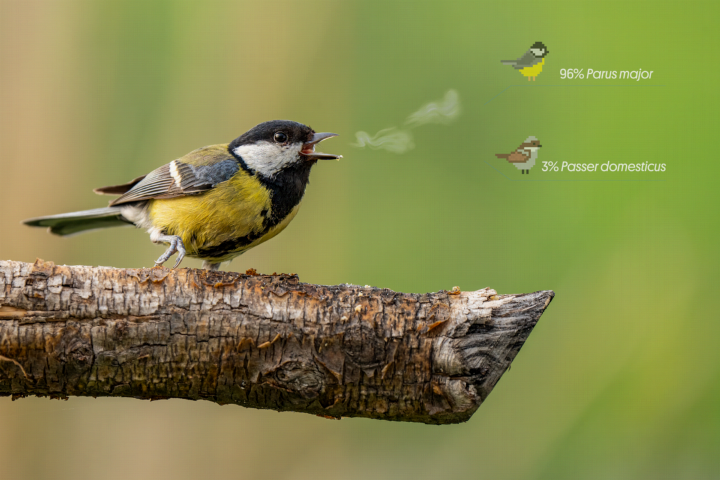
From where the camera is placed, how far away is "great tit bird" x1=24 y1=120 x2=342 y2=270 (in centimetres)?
263

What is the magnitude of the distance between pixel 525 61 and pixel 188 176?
88.9 inches

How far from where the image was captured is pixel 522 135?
12.6 feet

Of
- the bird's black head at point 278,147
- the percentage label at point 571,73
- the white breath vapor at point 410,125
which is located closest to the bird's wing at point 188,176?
the bird's black head at point 278,147

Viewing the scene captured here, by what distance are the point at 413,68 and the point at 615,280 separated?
196 cm

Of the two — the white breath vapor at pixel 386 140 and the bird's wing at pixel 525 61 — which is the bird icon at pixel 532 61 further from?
the white breath vapor at pixel 386 140

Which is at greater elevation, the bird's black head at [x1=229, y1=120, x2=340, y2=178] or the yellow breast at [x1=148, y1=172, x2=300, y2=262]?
the bird's black head at [x1=229, y1=120, x2=340, y2=178]

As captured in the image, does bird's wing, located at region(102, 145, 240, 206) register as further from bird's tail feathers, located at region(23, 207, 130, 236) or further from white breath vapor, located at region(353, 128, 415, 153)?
white breath vapor, located at region(353, 128, 415, 153)

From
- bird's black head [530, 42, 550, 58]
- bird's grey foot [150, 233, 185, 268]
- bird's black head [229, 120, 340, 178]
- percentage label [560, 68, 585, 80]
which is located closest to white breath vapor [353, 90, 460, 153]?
bird's black head [229, 120, 340, 178]

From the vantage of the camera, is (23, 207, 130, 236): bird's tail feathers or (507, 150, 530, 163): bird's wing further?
(507, 150, 530, 163): bird's wing

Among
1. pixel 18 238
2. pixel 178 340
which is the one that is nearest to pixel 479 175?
pixel 178 340

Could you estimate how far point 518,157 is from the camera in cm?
376

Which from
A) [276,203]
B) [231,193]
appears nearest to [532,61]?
[276,203]

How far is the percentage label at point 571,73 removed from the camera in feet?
11.5

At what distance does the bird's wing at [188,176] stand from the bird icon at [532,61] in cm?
198
